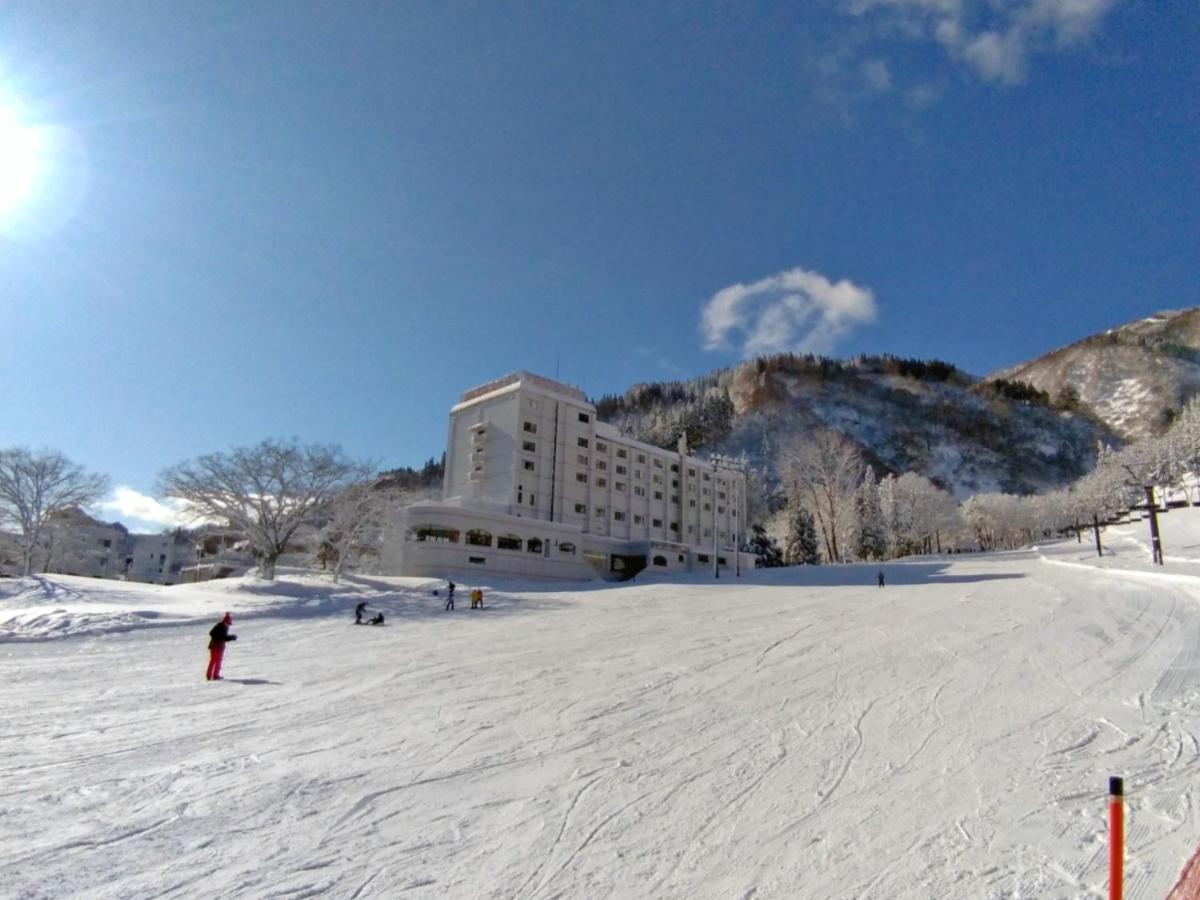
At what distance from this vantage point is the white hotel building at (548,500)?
5109 centimetres

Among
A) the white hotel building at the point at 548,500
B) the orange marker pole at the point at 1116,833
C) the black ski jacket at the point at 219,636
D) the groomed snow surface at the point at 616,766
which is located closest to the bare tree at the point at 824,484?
the white hotel building at the point at 548,500

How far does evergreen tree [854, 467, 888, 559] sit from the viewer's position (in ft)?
281

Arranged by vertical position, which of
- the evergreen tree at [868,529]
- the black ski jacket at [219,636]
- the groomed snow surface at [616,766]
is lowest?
the groomed snow surface at [616,766]

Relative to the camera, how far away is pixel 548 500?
66812mm

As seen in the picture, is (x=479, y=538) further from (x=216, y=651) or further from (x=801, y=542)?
(x=801, y=542)

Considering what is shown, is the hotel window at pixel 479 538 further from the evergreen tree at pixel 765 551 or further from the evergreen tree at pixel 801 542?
the evergreen tree at pixel 801 542

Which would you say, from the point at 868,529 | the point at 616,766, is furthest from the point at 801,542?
the point at 616,766

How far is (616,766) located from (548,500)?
193 feet

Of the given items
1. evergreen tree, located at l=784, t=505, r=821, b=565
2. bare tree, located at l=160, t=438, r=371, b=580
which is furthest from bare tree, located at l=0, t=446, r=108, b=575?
evergreen tree, located at l=784, t=505, r=821, b=565

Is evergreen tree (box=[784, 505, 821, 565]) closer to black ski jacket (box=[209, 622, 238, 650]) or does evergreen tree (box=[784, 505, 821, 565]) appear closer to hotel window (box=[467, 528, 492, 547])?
hotel window (box=[467, 528, 492, 547])

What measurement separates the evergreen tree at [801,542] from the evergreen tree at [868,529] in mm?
9567

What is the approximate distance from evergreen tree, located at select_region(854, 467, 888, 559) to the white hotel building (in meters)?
17.5

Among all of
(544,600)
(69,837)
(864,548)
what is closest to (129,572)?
(544,600)

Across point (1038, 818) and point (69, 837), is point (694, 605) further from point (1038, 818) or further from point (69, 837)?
point (69, 837)
